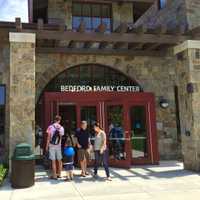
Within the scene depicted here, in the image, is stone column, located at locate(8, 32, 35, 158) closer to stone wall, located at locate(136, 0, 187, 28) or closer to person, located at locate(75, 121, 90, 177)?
person, located at locate(75, 121, 90, 177)

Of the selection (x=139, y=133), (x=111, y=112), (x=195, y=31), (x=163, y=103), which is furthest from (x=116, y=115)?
(x=195, y=31)

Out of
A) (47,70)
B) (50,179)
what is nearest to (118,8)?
(47,70)

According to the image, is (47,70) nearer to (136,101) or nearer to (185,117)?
(136,101)

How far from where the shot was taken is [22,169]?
8.18m

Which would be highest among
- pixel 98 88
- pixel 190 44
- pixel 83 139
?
pixel 190 44

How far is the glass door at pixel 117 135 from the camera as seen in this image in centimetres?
1095

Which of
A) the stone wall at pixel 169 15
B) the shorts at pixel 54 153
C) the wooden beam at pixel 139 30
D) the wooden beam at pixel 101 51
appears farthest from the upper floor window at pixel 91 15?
the shorts at pixel 54 153

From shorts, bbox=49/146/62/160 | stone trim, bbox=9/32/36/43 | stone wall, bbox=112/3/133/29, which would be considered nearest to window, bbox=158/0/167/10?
stone wall, bbox=112/3/133/29

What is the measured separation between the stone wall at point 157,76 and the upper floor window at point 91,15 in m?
1.88

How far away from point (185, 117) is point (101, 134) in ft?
10.8

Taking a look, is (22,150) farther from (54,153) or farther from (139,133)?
(139,133)

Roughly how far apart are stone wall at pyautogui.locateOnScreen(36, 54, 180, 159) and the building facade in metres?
0.04

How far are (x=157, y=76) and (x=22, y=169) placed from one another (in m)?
7.35

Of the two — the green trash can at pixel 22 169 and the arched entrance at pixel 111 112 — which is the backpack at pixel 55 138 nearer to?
the green trash can at pixel 22 169
